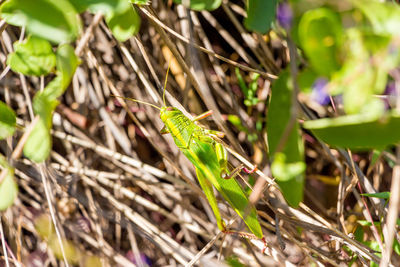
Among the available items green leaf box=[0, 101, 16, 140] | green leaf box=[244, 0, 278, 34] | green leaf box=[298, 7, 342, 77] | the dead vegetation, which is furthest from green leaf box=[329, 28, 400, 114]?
the dead vegetation

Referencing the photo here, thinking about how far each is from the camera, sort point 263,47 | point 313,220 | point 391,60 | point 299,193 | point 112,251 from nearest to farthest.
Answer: point 391,60, point 299,193, point 313,220, point 263,47, point 112,251

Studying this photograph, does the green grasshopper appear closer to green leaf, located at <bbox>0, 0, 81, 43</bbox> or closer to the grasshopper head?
the grasshopper head

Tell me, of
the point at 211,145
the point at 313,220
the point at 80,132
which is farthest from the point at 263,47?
the point at 80,132

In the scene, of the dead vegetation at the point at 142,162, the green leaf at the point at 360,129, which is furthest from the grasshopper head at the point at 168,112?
the green leaf at the point at 360,129

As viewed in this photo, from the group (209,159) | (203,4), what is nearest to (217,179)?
(209,159)

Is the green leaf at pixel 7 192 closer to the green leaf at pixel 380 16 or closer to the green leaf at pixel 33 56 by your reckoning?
the green leaf at pixel 33 56

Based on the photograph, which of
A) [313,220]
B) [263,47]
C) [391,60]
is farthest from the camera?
[263,47]

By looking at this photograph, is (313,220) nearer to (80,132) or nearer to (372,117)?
(372,117)
